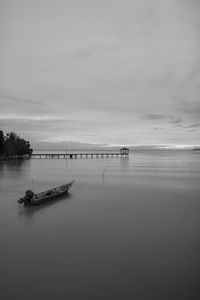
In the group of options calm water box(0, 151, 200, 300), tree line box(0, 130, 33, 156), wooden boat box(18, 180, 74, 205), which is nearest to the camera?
calm water box(0, 151, 200, 300)

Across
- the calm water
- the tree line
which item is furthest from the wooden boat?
the tree line

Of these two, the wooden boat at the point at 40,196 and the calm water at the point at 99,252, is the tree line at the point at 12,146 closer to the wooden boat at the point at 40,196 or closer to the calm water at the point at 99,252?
the wooden boat at the point at 40,196

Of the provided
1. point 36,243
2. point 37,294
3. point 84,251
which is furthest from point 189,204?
point 37,294

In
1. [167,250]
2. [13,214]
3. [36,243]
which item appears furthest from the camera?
[13,214]

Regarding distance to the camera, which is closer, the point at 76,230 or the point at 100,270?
the point at 100,270

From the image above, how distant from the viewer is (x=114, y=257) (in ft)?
30.8

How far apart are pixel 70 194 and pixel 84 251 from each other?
1319 cm

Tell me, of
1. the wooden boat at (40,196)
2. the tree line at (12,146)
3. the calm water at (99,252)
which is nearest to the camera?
the calm water at (99,252)

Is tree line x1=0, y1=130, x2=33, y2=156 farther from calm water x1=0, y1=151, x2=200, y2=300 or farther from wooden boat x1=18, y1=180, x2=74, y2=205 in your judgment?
calm water x1=0, y1=151, x2=200, y2=300

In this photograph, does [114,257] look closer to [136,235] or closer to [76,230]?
[136,235]

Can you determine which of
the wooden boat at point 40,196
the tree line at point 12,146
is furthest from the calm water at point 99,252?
the tree line at point 12,146

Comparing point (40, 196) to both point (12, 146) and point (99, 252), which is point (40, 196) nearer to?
point (99, 252)

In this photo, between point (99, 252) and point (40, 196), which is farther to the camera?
point (40, 196)

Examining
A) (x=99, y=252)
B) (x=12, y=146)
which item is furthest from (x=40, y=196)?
(x=12, y=146)
